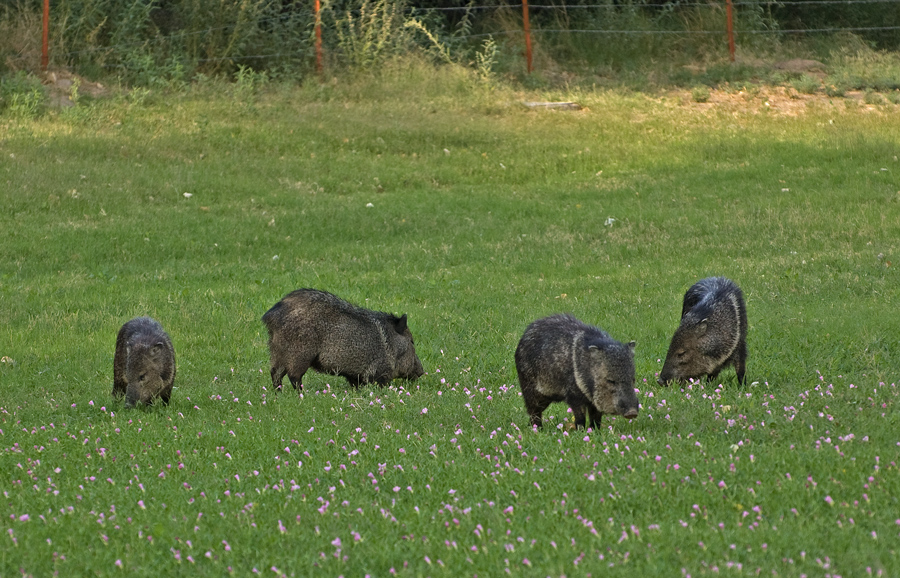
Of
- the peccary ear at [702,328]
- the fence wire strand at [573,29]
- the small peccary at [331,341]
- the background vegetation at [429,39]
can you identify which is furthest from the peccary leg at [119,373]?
the fence wire strand at [573,29]

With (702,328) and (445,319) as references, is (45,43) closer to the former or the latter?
(445,319)

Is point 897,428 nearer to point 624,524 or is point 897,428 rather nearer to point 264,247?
point 624,524

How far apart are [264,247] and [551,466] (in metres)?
10.1

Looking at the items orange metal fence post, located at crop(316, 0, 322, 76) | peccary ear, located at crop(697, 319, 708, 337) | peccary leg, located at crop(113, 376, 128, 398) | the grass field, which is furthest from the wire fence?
peccary ear, located at crop(697, 319, 708, 337)

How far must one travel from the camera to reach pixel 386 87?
2389 cm

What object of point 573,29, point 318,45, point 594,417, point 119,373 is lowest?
point 119,373

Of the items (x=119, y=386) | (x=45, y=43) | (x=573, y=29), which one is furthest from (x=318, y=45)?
(x=119, y=386)

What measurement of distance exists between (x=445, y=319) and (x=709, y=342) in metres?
3.66

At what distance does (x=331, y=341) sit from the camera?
883 centimetres

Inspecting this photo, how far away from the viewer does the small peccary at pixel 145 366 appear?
8.20m

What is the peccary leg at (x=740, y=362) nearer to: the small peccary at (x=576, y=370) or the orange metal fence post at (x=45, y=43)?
the small peccary at (x=576, y=370)

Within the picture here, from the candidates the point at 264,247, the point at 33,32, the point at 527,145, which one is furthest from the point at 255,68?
the point at 264,247

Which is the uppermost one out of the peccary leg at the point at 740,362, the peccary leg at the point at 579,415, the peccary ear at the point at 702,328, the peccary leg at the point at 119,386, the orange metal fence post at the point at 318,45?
the orange metal fence post at the point at 318,45

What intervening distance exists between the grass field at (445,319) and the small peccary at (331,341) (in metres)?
0.25
